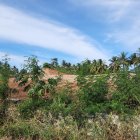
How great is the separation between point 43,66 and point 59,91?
3.58 feet

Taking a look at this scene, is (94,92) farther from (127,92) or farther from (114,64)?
(114,64)

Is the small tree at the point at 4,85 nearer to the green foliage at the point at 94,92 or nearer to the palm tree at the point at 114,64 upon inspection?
the green foliage at the point at 94,92

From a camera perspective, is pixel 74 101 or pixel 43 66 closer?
pixel 74 101

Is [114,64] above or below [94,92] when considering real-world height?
above

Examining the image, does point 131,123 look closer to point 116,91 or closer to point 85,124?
point 85,124

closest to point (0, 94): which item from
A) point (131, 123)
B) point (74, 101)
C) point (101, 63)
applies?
point (74, 101)

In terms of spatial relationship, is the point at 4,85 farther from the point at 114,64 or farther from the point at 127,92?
the point at 114,64

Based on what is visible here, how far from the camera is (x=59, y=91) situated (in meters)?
12.4

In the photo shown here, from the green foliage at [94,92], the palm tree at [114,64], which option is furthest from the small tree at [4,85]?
the palm tree at [114,64]

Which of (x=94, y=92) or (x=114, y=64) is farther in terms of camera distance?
(x=114, y=64)

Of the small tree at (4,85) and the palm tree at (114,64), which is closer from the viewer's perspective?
the small tree at (4,85)

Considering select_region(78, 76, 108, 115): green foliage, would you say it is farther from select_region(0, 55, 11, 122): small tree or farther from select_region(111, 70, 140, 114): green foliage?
select_region(0, 55, 11, 122): small tree

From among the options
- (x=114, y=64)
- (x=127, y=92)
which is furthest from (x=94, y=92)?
(x=114, y=64)

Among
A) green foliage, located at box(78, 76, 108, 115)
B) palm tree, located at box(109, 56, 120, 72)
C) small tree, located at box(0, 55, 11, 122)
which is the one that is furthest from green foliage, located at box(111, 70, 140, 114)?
palm tree, located at box(109, 56, 120, 72)
